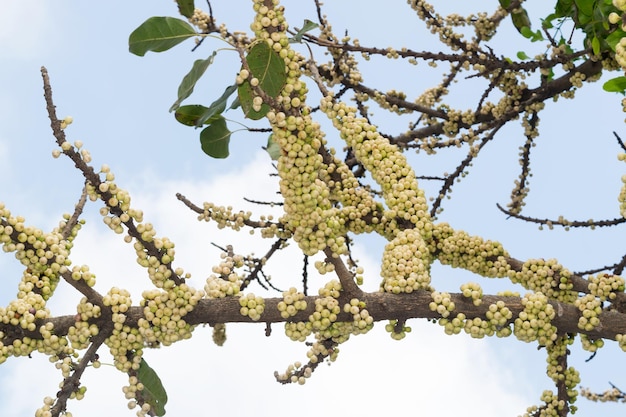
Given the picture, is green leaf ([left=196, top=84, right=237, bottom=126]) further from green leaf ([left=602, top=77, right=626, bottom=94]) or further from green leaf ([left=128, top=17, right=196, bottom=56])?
green leaf ([left=602, top=77, right=626, bottom=94])

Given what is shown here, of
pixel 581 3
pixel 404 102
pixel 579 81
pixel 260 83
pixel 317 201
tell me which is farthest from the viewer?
pixel 404 102

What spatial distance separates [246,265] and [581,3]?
2463mm

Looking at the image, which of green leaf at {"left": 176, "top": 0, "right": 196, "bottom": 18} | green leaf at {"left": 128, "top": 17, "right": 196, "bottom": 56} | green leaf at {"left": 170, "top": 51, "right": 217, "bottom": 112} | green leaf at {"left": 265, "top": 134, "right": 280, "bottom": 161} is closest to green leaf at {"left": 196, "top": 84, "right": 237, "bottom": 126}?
green leaf at {"left": 170, "top": 51, "right": 217, "bottom": 112}

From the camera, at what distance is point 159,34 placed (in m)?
3.14

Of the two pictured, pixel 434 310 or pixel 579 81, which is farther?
pixel 579 81

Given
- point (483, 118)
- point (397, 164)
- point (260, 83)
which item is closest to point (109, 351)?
point (260, 83)

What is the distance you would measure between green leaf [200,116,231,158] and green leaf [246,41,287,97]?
3.43ft

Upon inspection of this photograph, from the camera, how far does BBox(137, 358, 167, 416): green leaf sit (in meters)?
3.38

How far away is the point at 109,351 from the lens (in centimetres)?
330

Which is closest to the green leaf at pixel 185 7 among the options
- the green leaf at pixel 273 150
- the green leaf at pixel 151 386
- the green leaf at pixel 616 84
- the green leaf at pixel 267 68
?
the green leaf at pixel 273 150

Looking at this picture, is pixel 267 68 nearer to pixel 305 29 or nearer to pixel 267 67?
pixel 267 67

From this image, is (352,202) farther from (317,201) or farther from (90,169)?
(90,169)

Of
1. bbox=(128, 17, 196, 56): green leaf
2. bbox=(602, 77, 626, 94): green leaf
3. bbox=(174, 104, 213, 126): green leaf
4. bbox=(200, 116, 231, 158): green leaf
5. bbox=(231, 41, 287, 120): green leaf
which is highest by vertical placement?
bbox=(602, 77, 626, 94): green leaf

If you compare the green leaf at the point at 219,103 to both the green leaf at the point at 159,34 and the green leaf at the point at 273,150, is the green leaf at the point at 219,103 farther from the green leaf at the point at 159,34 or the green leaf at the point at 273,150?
the green leaf at the point at 273,150
